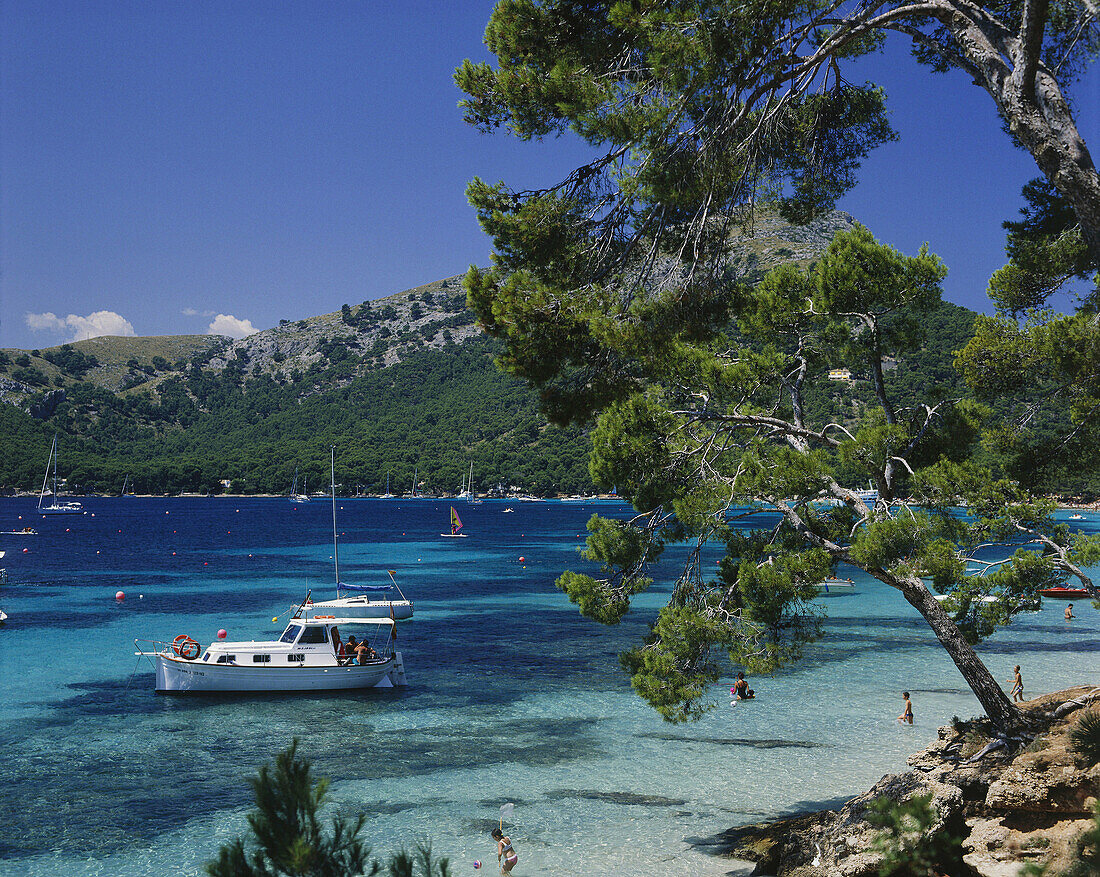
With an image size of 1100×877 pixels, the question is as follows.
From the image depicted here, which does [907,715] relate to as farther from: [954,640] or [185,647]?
[185,647]

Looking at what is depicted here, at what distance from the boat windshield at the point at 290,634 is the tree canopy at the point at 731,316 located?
16319 millimetres

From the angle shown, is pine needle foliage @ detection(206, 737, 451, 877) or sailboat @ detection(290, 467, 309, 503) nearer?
pine needle foliage @ detection(206, 737, 451, 877)

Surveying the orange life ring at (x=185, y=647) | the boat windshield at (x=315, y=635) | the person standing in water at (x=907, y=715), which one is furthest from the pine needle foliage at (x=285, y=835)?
the orange life ring at (x=185, y=647)

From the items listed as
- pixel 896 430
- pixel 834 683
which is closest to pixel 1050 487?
pixel 896 430

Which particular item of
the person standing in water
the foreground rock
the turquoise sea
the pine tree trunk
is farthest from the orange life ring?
the pine tree trunk

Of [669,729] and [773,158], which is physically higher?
[773,158]

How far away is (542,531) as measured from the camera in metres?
96.9

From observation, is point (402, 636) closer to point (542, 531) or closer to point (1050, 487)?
point (1050, 487)

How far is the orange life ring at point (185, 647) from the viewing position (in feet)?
77.4

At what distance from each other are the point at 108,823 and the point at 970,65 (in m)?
17.2

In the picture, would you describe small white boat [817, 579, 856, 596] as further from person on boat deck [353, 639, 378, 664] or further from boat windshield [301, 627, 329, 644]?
boat windshield [301, 627, 329, 644]

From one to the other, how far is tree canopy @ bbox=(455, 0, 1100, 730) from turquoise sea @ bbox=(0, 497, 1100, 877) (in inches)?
204

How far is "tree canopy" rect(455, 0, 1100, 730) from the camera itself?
25.3ft

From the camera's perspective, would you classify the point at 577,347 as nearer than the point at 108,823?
Yes
